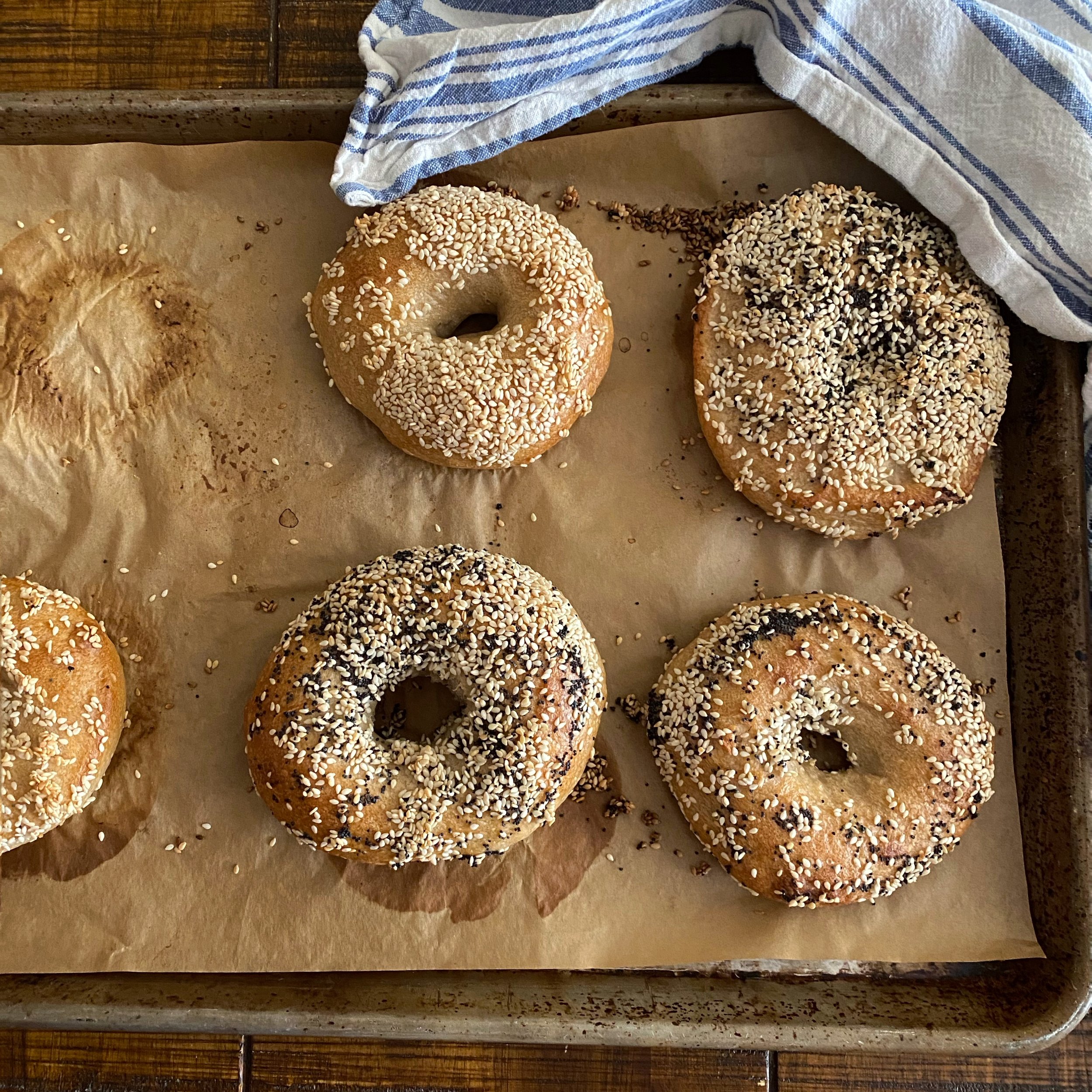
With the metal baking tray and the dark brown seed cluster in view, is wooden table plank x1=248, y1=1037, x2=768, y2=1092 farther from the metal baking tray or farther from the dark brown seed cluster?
the dark brown seed cluster

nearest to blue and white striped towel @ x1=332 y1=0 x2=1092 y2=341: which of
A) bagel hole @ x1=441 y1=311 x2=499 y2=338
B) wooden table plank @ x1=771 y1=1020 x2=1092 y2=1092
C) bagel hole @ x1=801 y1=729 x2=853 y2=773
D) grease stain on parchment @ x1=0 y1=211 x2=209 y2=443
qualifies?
bagel hole @ x1=441 y1=311 x2=499 y2=338

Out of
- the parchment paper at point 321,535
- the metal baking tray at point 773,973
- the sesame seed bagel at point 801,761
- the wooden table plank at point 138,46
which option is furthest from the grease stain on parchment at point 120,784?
the wooden table plank at point 138,46

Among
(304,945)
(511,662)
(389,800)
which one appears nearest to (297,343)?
(511,662)

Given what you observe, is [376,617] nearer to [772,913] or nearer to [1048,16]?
[772,913]

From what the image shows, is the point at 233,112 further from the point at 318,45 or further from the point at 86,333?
the point at 86,333

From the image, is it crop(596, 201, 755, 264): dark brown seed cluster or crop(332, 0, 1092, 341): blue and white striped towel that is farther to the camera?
crop(596, 201, 755, 264): dark brown seed cluster

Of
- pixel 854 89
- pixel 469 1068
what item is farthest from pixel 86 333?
pixel 469 1068
